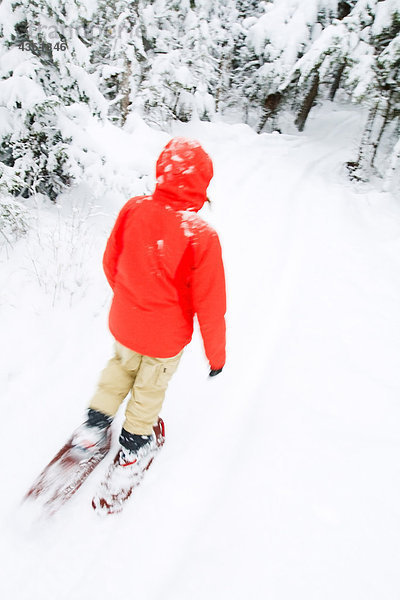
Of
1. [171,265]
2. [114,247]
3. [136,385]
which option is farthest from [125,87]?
[136,385]

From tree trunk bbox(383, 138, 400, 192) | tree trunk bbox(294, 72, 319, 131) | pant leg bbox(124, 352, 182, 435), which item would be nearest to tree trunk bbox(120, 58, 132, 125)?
tree trunk bbox(383, 138, 400, 192)

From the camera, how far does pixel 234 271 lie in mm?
4539

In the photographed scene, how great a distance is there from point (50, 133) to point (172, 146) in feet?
12.8

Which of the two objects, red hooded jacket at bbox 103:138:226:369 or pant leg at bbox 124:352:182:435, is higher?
red hooded jacket at bbox 103:138:226:369

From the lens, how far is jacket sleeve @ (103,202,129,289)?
1.75 m

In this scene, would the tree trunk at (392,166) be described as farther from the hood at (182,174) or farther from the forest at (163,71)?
the hood at (182,174)

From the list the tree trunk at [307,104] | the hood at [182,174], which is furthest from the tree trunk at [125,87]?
the tree trunk at [307,104]

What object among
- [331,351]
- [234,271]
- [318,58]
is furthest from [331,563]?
[318,58]

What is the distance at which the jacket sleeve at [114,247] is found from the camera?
1.75 m

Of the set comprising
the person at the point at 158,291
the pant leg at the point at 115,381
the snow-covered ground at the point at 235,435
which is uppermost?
the person at the point at 158,291

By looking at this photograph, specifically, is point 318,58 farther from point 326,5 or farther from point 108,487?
point 108,487

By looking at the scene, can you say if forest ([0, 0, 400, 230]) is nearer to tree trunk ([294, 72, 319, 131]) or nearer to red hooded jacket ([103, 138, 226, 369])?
tree trunk ([294, 72, 319, 131])

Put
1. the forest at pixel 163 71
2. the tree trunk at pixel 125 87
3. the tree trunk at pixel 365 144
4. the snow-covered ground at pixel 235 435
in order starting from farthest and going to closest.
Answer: the tree trunk at pixel 365 144 < the tree trunk at pixel 125 87 < the forest at pixel 163 71 < the snow-covered ground at pixel 235 435

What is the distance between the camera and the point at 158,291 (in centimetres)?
164
